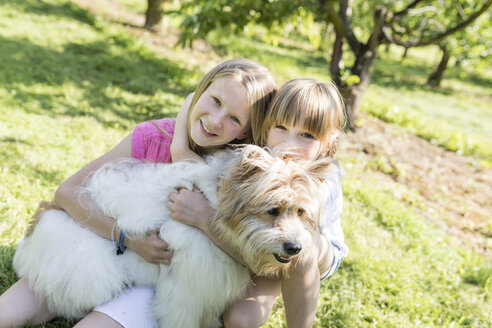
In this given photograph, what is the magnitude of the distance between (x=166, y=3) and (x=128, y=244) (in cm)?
1062

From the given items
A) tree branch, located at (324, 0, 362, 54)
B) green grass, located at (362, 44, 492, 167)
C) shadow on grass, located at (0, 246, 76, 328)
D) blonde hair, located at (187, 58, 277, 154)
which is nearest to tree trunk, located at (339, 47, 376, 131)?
tree branch, located at (324, 0, 362, 54)

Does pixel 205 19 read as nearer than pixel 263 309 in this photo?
No

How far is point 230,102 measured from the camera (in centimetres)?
263

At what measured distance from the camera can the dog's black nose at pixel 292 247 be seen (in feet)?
6.25

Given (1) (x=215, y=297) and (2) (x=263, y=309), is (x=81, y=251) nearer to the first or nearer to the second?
(1) (x=215, y=297)

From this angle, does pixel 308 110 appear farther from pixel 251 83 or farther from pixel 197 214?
pixel 197 214

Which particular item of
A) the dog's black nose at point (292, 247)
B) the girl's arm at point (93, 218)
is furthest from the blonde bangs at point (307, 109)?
the girl's arm at point (93, 218)

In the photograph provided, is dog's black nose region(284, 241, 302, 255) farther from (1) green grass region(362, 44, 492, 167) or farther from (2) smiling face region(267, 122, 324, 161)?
(1) green grass region(362, 44, 492, 167)

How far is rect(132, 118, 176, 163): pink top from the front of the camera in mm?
2965

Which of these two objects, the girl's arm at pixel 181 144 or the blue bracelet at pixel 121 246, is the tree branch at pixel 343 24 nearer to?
the girl's arm at pixel 181 144

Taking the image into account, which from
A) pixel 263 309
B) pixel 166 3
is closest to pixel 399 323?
pixel 263 309

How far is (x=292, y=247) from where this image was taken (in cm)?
191

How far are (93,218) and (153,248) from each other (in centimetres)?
50

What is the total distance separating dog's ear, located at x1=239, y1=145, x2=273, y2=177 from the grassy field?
158 cm
